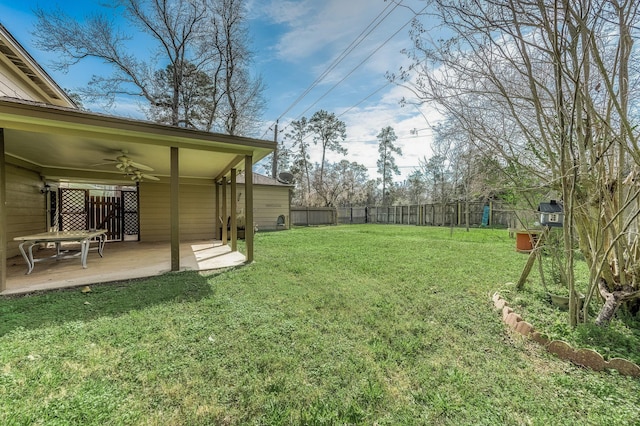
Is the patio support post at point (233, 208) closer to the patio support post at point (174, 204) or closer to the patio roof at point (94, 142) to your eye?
the patio roof at point (94, 142)

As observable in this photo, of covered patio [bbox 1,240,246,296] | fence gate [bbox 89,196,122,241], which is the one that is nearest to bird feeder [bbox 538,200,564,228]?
covered patio [bbox 1,240,246,296]

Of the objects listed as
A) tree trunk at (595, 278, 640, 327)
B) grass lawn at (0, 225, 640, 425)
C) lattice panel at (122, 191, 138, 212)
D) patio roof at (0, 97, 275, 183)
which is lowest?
grass lawn at (0, 225, 640, 425)

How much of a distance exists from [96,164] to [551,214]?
881 cm

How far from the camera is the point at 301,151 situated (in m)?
23.6

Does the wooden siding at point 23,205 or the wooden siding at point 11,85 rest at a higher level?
the wooden siding at point 11,85

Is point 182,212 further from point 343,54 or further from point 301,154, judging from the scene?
point 301,154

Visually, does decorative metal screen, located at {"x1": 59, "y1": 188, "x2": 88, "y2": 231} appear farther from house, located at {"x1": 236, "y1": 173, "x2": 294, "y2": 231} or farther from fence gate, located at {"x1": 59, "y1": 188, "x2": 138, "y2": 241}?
house, located at {"x1": 236, "y1": 173, "x2": 294, "y2": 231}

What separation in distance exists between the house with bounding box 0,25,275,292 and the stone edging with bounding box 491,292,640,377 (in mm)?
4159

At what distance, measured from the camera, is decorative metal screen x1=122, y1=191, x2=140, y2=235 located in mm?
9781

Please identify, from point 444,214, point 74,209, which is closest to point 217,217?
point 74,209

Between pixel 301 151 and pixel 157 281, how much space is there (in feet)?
67.3

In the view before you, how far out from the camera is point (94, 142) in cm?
462

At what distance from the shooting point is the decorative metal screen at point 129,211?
9781 millimetres

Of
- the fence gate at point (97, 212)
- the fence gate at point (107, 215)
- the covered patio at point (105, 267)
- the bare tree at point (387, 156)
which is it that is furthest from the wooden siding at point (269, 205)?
the bare tree at point (387, 156)
